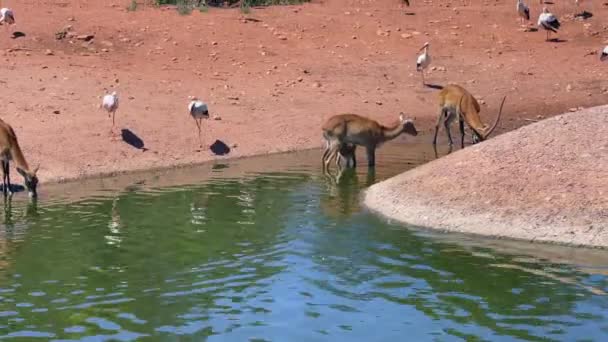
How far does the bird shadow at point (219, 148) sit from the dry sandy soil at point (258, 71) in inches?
6.3

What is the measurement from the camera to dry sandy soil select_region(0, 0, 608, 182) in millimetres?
22984

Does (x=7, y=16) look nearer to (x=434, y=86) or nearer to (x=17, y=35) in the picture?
(x=17, y=35)

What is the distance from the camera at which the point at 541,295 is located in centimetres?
1216

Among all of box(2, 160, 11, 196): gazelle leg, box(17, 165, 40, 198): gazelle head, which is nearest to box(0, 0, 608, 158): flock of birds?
box(2, 160, 11, 196): gazelle leg

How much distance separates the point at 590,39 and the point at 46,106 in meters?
16.9

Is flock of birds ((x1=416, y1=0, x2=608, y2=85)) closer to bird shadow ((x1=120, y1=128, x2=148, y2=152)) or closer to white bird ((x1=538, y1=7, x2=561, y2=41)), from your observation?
white bird ((x1=538, y1=7, x2=561, y2=41))

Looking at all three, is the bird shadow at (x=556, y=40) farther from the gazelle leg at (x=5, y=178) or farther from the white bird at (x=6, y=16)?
the gazelle leg at (x=5, y=178)

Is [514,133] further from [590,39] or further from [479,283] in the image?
[590,39]

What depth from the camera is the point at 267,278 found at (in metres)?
13.2

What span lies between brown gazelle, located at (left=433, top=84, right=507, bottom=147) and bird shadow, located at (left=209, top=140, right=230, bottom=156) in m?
4.62

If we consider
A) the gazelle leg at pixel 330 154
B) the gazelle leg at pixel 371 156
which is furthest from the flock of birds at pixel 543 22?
the gazelle leg at pixel 330 154

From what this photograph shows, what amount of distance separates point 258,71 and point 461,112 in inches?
286

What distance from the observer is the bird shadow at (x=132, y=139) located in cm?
2242

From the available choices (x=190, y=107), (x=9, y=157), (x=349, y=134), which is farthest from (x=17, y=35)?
(x=349, y=134)
